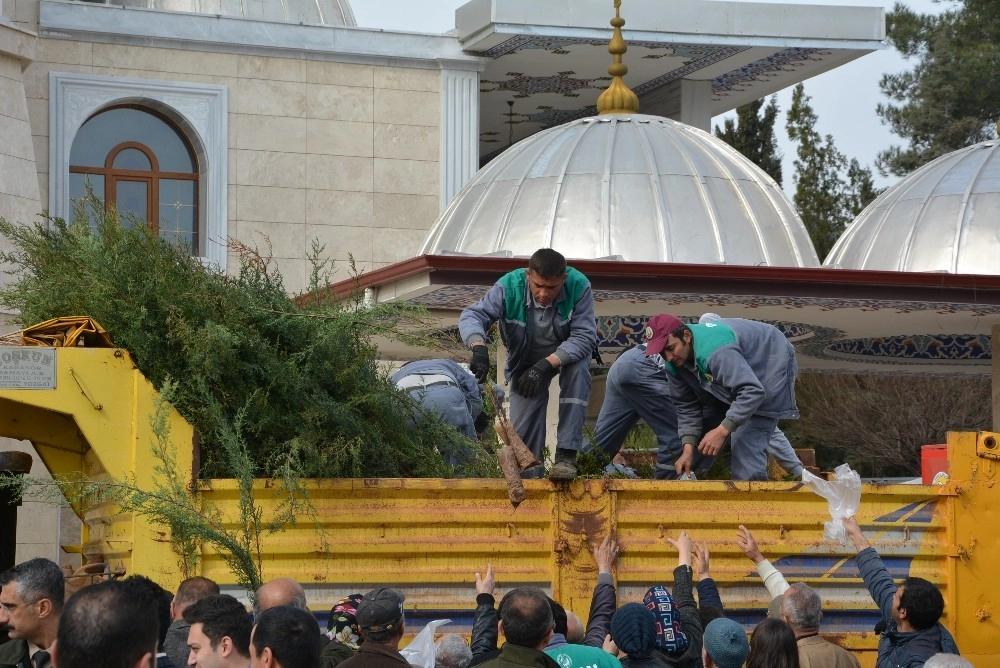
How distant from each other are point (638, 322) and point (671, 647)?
12418mm

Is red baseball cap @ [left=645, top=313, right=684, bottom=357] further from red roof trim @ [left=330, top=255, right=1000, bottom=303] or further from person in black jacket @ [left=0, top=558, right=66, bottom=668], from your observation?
red roof trim @ [left=330, top=255, right=1000, bottom=303]

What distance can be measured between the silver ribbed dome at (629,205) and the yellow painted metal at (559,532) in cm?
1232

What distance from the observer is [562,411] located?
29.0 ft

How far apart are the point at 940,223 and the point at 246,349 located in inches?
622

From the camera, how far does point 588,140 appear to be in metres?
Result: 22.3

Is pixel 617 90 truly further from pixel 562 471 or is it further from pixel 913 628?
pixel 913 628

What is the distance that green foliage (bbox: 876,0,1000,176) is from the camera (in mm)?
44438

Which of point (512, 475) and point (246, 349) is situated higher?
point (246, 349)

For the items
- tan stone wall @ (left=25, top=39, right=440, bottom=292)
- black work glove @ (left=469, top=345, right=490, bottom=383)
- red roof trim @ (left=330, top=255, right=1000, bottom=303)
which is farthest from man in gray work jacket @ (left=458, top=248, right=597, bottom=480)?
tan stone wall @ (left=25, top=39, right=440, bottom=292)

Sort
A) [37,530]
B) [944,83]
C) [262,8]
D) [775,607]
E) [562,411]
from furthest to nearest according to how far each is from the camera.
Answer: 1. [944,83]
2. [262,8]
3. [37,530]
4. [562,411]
5. [775,607]

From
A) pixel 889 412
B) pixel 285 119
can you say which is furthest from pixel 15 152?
pixel 889 412

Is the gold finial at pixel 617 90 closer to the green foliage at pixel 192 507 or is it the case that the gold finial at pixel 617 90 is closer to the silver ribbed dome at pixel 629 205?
the silver ribbed dome at pixel 629 205

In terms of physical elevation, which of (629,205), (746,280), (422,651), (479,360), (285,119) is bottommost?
→ (422,651)

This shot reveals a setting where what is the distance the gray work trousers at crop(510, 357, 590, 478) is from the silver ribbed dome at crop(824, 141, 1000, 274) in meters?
13.1
